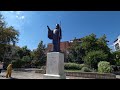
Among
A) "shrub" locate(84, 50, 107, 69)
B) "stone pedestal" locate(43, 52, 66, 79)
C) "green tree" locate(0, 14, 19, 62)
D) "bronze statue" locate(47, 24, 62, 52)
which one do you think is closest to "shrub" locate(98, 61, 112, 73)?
"shrub" locate(84, 50, 107, 69)

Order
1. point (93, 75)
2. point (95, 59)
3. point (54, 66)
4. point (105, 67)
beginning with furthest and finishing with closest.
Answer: point (95, 59) → point (105, 67) → point (93, 75) → point (54, 66)

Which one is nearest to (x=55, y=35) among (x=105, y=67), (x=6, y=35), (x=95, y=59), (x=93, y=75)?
(x=93, y=75)

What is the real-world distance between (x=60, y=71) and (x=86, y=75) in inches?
244

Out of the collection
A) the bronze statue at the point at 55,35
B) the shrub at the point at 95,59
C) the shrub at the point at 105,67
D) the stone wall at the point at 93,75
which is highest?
the bronze statue at the point at 55,35

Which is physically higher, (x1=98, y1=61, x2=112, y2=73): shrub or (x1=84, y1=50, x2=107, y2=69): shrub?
(x1=84, y1=50, x2=107, y2=69): shrub

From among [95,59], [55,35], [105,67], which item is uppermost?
[55,35]

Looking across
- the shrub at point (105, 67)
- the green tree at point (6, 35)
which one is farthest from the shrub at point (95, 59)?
the green tree at point (6, 35)

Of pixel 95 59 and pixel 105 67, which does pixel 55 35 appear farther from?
pixel 95 59

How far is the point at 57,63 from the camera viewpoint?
9586mm

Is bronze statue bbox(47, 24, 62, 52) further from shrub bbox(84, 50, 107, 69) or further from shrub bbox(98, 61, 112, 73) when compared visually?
shrub bbox(84, 50, 107, 69)

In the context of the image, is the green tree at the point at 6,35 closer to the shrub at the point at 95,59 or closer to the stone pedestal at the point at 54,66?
the shrub at the point at 95,59
